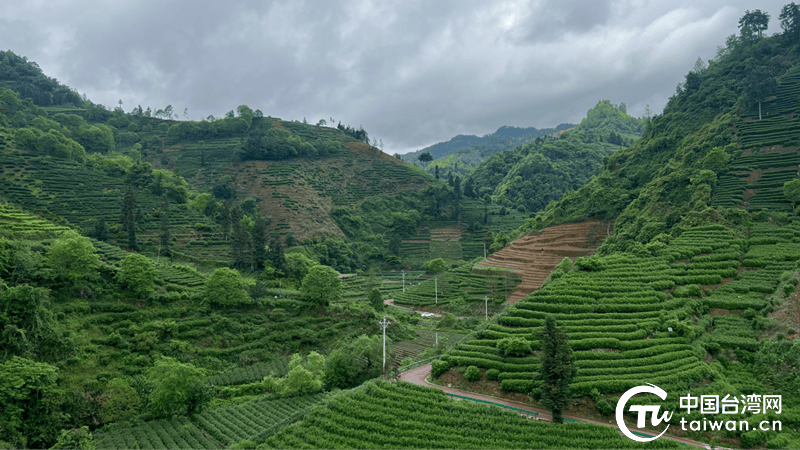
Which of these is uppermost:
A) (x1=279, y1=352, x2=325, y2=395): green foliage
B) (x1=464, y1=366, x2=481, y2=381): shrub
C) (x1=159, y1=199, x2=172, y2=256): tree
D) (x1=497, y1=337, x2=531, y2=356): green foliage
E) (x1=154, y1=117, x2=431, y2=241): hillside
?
(x1=154, y1=117, x2=431, y2=241): hillside

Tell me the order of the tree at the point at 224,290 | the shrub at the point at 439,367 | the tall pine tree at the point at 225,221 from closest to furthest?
the shrub at the point at 439,367
the tree at the point at 224,290
the tall pine tree at the point at 225,221

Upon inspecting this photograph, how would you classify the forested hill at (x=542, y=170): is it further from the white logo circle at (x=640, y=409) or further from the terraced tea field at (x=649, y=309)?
the white logo circle at (x=640, y=409)

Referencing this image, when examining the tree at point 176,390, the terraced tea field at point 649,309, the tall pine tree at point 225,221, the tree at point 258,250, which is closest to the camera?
the terraced tea field at point 649,309

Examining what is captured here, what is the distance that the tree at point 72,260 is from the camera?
127ft

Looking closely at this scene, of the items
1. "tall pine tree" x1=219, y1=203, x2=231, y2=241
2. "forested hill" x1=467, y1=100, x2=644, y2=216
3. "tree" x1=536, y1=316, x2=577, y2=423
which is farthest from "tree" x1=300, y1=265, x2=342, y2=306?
"forested hill" x1=467, y1=100, x2=644, y2=216

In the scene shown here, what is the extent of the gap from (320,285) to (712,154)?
55709mm

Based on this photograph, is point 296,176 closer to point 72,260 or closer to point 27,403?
point 72,260

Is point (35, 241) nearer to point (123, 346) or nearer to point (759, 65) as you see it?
point (123, 346)

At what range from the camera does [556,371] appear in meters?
21.3

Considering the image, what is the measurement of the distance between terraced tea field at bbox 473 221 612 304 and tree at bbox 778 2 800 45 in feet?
183

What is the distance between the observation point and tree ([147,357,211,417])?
2819cm

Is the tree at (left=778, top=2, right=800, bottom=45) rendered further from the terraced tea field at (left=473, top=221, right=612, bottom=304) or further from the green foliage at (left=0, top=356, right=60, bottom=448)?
the green foliage at (left=0, top=356, right=60, bottom=448)

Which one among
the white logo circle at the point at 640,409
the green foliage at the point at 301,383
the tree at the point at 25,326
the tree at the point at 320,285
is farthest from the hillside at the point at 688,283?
the tree at the point at 25,326

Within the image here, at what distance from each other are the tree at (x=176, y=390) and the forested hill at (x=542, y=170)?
10884 cm
